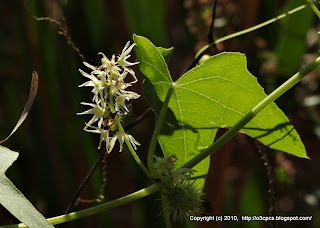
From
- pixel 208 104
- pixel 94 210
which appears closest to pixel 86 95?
pixel 208 104

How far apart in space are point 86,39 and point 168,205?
94 cm

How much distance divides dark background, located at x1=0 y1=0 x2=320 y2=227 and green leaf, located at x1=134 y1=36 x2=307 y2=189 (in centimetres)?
Result: 58

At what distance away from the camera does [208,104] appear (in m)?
0.56

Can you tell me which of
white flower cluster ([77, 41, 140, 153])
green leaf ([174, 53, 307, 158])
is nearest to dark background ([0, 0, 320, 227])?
green leaf ([174, 53, 307, 158])

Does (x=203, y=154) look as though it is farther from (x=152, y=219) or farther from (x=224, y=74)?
(x=152, y=219)

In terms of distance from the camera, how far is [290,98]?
1271 millimetres

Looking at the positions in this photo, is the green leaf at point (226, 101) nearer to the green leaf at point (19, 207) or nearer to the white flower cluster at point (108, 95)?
the white flower cluster at point (108, 95)

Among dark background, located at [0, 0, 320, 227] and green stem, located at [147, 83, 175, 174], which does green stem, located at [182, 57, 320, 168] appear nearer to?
green stem, located at [147, 83, 175, 174]

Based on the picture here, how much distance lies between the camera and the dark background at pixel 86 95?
1239 millimetres

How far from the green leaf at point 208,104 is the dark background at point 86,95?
0.58 m

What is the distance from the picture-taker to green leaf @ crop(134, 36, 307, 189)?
20.9 inches

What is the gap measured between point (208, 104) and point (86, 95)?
0.67 meters

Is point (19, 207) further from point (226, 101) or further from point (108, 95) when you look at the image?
point (226, 101)

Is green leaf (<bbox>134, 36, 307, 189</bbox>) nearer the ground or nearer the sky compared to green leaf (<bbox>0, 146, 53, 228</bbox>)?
nearer the sky
